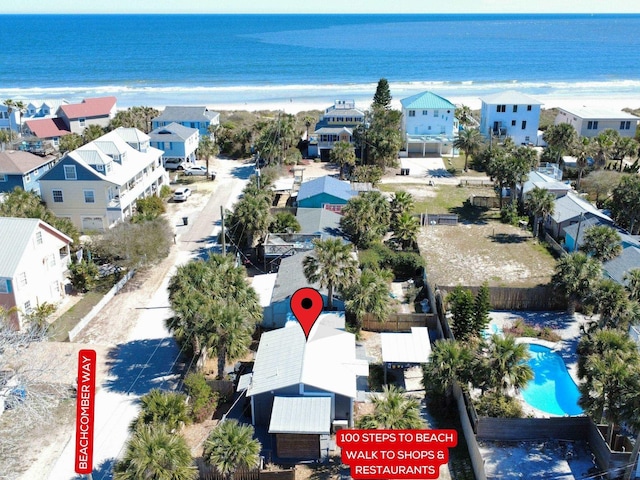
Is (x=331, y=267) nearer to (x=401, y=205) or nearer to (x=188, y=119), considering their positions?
(x=401, y=205)

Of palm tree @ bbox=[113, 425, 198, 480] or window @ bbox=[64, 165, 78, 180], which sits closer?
palm tree @ bbox=[113, 425, 198, 480]

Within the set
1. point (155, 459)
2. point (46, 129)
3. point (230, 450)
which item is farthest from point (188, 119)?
point (155, 459)

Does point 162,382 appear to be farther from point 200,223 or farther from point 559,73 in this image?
point 559,73

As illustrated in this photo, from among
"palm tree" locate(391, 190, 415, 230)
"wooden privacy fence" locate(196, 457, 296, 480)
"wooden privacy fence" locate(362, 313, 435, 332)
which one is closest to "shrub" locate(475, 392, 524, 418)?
"wooden privacy fence" locate(362, 313, 435, 332)

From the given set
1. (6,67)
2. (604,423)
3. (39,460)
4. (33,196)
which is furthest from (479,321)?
(6,67)

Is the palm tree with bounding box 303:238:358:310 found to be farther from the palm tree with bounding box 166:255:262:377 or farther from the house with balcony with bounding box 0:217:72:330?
the house with balcony with bounding box 0:217:72:330
